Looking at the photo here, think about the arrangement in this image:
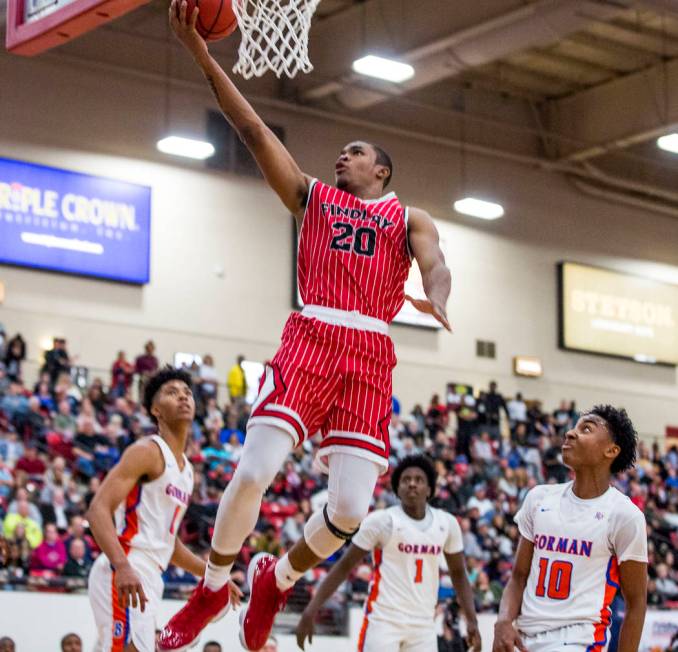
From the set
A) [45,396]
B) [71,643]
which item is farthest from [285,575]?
[45,396]

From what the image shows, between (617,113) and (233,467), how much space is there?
42.3ft

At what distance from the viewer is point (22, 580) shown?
524 inches

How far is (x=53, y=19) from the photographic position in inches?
348

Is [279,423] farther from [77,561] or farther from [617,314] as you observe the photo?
[617,314]

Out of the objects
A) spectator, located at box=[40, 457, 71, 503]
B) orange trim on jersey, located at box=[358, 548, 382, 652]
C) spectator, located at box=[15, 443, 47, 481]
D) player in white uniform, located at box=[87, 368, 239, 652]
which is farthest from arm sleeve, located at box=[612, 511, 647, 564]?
spectator, located at box=[15, 443, 47, 481]

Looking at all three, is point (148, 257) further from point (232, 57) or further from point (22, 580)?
point (22, 580)

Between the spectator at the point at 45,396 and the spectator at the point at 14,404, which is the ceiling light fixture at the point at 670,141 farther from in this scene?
the spectator at the point at 14,404

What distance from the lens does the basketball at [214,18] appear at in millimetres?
6824

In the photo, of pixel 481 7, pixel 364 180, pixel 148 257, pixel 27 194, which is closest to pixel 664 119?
pixel 481 7

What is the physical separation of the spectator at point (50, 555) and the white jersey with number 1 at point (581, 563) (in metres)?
8.12

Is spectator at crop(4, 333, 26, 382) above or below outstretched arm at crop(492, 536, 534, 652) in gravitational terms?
above

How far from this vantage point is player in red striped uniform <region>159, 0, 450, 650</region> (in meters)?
6.64

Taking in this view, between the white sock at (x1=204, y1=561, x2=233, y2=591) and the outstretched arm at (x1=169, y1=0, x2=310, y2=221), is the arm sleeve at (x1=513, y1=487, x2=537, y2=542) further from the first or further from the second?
the outstretched arm at (x1=169, y1=0, x2=310, y2=221)

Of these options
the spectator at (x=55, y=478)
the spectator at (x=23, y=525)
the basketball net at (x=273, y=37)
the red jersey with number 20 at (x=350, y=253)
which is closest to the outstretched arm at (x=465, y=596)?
the red jersey with number 20 at (x=350, y=253)
